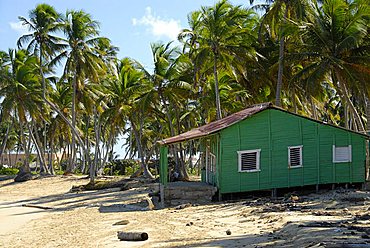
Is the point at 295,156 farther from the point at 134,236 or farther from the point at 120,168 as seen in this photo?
the point at 120,168

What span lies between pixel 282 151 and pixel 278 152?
182 mm

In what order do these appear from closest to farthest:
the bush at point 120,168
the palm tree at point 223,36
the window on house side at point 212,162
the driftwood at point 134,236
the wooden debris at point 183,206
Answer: the driftwood at point 134,236 → the wooden debris at point 183,206 → the window on house side at point 212,162 → the palm tree at point 223,36 → the bush at point 120,168

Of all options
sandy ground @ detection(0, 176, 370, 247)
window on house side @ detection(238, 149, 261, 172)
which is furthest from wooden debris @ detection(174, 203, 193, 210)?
window on house side @ detection(238, 149, 261, 172)

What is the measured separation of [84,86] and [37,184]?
831cm

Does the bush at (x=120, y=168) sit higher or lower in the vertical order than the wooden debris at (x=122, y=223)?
higher

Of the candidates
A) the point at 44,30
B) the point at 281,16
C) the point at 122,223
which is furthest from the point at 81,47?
the point at 122,223

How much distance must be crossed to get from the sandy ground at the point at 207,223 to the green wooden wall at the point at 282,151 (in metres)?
0.95

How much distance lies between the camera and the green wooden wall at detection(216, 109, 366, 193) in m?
19.4

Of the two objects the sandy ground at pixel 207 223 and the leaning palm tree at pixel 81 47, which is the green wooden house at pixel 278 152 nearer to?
the sandy ground at pixel 207 223

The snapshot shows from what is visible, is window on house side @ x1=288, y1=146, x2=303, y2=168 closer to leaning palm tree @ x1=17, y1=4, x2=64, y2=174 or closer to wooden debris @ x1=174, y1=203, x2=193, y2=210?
wooden debris @ x1=174, y1=203, x2=193, y2=210

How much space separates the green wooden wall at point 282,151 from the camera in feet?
63.6

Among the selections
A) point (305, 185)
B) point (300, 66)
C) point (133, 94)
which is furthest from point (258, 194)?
point (133, 94)

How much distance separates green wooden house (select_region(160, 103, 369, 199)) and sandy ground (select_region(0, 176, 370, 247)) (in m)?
0.99

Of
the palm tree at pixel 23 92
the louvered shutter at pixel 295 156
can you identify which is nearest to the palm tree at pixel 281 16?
the louvered shutter at pixel 295 156
